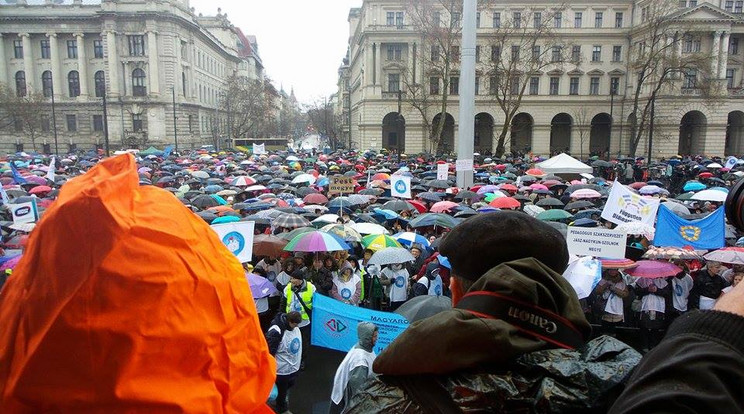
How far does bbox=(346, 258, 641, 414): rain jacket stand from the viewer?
3.90 ft

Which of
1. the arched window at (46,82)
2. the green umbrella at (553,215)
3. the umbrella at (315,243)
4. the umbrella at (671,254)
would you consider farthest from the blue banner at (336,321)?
the arched window at (46,82)

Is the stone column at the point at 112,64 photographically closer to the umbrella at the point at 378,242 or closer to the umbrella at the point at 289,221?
the umbrella at the point at 289,221

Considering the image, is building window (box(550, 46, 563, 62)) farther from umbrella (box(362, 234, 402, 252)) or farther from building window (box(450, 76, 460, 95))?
umbrella (box(362, 234, 402, 252))

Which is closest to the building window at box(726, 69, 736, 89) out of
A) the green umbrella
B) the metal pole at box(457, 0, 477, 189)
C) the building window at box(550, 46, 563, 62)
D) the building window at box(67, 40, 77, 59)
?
the building window at box(550, 46, 563, 62)

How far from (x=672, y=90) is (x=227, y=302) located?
208 ft

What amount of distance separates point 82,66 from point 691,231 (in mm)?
75801

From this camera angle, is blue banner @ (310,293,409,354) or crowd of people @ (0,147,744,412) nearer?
crowd of people @ (0,147,744,412)

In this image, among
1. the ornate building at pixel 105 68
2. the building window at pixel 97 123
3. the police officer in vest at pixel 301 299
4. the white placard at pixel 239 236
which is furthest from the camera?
the building window at pixel 97 123

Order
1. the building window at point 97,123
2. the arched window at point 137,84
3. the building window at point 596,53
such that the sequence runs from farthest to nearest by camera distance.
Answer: the building window at point 97,123 < the arched window at point 137,84 < the building window at point 596,53

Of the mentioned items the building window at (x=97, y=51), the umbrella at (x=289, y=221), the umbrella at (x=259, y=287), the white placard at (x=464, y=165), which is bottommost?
the umbrella at (x=259, y=287)

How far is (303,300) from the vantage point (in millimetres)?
7496

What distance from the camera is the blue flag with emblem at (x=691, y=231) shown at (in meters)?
9.20

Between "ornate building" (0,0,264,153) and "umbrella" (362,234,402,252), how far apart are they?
59007 mm

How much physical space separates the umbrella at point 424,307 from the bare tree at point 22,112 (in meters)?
66.1
